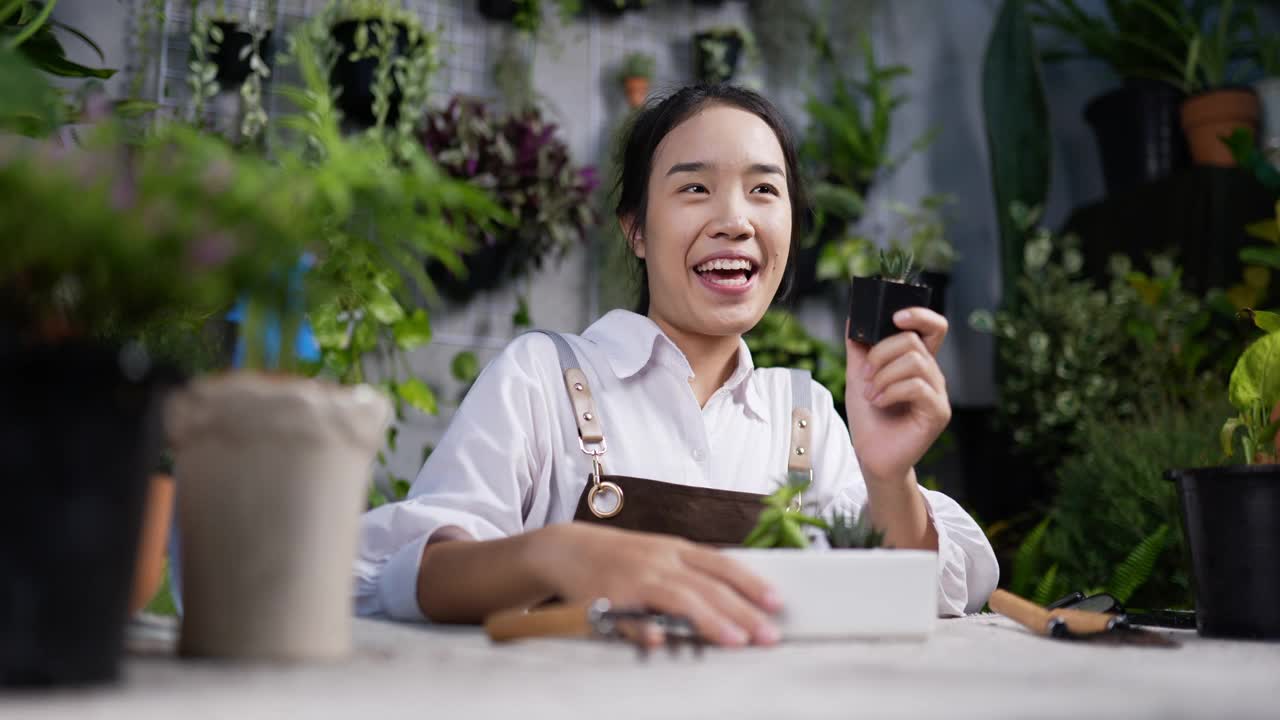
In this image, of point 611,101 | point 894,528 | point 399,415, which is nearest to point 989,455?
point 611,101

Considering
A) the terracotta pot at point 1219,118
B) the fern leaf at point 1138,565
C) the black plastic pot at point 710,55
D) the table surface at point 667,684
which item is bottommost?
the fern leaf at point 1138,565

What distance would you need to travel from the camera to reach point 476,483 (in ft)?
3.99

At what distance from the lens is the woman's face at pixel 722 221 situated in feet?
4.66

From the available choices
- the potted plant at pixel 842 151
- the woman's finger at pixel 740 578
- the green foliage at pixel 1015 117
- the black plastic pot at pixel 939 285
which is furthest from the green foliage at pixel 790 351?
the woman's finger at pixel 740 578

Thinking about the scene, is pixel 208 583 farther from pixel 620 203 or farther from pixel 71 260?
pixel 620 203

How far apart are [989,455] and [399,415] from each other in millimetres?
1575

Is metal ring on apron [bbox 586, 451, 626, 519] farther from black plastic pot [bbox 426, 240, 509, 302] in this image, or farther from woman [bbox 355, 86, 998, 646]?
black plastic pot [bbox 426, 240, 509, 302]

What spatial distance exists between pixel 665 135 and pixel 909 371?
639mm

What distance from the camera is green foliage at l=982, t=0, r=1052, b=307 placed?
118 inches

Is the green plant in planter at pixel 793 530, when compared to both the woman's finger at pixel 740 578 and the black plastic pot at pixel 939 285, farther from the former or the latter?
the black plastic pot at pixel 939 285

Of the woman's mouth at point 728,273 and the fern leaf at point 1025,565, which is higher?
the woman's mouth at point 728,273

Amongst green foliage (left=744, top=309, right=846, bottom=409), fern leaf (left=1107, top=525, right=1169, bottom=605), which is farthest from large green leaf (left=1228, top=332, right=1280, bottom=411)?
green foliage (left=744, top=309, right=846, bottom=409)

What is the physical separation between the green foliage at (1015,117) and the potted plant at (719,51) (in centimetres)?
68

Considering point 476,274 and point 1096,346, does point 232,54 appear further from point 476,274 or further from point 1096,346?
point 1096,346
